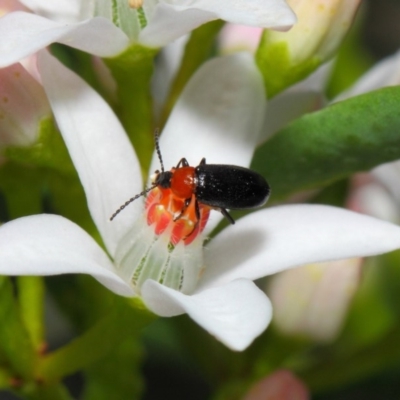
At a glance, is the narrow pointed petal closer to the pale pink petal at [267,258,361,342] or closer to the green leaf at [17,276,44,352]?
the green leaf at [17,276,44,352]

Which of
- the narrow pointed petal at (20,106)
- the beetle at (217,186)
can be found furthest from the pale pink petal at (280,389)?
the narrow pointed petal at (20,106)

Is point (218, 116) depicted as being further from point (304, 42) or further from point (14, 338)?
point (14, 338)

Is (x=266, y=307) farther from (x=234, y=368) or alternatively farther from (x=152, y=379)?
(x=152, y=379)

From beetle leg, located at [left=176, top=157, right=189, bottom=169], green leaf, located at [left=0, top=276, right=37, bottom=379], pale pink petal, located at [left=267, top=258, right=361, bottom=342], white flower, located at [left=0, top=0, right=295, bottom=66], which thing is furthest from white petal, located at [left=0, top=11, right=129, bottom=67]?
pale pink petal, located at [left=267, top=258, right=361, bottom=342]

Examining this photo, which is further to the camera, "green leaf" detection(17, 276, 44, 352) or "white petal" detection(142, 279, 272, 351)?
"green leaf" detection(17, 276, 44, 352)

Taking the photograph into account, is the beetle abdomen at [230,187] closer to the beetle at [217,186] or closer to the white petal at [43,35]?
the beetle at [217,186]

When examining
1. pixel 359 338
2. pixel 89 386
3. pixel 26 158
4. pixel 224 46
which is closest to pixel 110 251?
pixel 26 158
